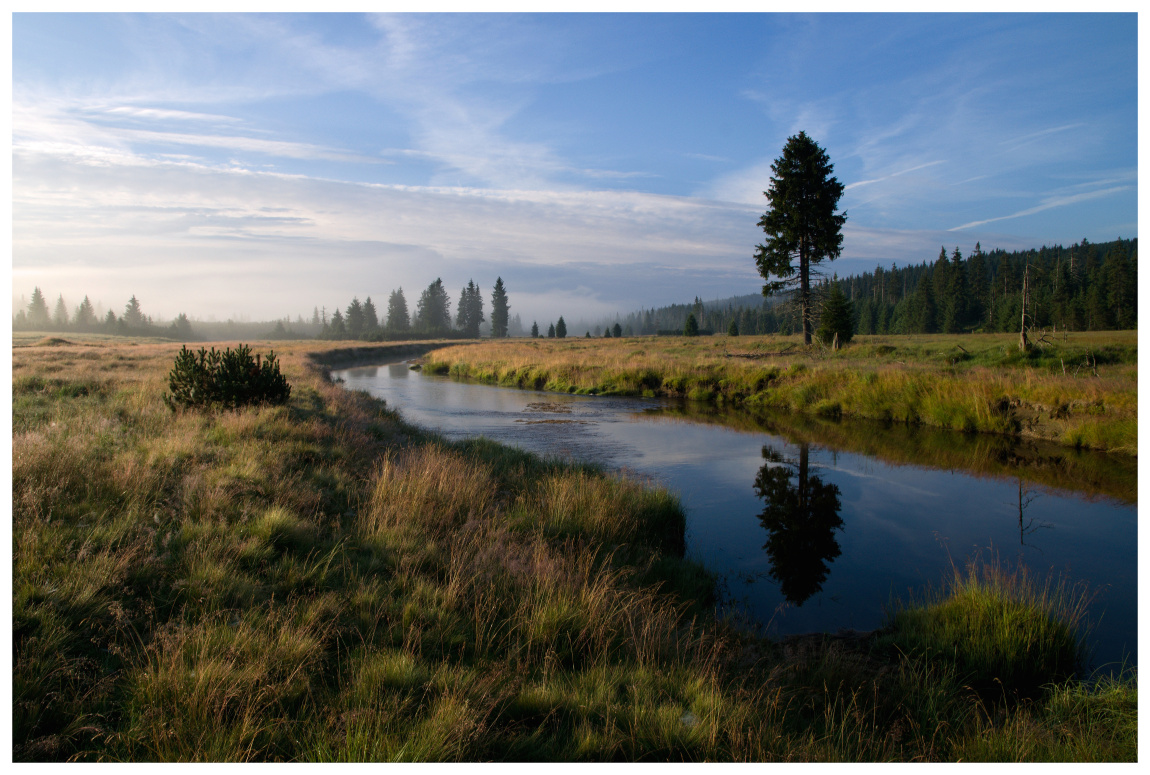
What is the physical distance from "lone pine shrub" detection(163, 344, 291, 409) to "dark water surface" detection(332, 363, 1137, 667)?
4.82 meters

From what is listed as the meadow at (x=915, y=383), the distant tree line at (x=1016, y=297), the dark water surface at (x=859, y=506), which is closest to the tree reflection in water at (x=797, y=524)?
the dark water surface at (x=859, y=506)

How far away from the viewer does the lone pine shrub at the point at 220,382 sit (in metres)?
11.2

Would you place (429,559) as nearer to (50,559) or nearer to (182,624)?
(182,624)

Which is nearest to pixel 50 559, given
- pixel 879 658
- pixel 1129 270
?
pixel 879 658

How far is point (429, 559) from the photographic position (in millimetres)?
5457

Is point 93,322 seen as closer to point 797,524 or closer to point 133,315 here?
point 133,315

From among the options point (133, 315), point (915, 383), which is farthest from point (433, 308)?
point (915, 383)

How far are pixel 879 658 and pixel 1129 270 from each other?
287 ft

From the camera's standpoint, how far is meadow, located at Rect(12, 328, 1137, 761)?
10.0 feet

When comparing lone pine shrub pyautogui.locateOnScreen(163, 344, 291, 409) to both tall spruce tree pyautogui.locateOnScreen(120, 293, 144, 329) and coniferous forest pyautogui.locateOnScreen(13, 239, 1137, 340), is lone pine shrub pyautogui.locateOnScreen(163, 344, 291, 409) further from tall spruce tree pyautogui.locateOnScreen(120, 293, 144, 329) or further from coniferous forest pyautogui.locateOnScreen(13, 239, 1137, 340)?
tall spruce tree pyautogui.locateOnScreen(120, 293, 144, 329)

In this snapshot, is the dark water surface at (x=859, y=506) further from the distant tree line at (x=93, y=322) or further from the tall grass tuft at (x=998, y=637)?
the distant tree line at (x=93, y=322)

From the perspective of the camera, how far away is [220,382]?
445 inches

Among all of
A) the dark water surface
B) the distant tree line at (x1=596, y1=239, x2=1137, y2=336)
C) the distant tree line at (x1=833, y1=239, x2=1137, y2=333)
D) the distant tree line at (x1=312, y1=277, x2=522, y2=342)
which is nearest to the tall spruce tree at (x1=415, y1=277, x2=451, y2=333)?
the distant tree line at (x1=312, y1=277, x2=522, y2=342)

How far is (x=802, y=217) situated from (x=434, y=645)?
120 ft
